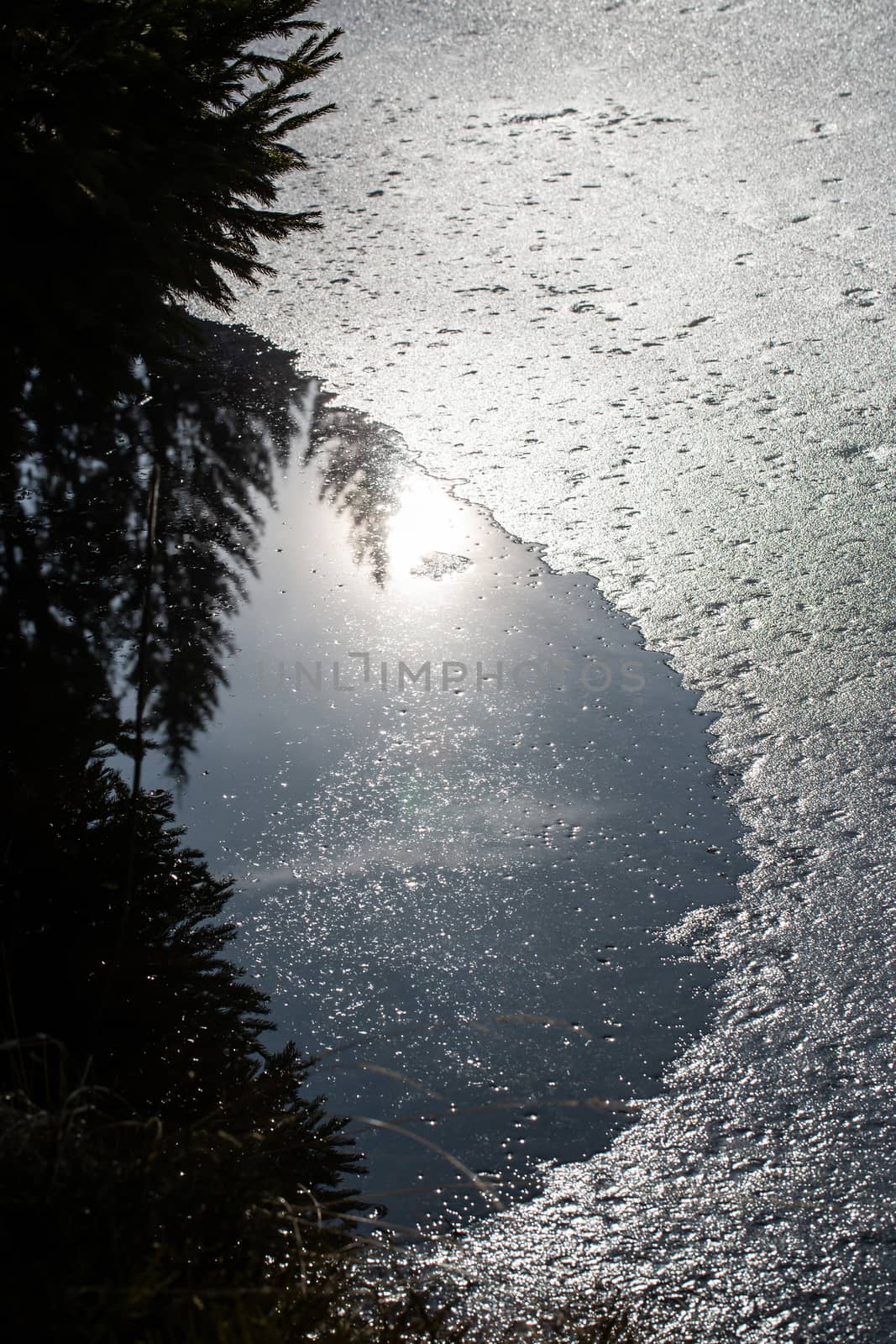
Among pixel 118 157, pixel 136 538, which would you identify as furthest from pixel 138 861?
pixel 118 157

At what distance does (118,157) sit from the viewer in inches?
109

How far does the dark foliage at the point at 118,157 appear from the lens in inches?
106

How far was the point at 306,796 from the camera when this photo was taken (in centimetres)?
271

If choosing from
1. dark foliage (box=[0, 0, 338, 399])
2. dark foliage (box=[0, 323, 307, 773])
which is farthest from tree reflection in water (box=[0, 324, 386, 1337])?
dark foliage (box=[0, 0, 338, 399])

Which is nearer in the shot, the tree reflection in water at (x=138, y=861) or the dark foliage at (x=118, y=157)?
the tree reflection in water at (x=138, y=861)

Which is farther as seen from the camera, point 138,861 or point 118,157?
point 118,157

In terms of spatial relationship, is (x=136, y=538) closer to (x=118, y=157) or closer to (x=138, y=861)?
(x=118, y=157)

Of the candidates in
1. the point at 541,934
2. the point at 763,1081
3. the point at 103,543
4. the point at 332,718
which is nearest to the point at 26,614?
the point at 103,543

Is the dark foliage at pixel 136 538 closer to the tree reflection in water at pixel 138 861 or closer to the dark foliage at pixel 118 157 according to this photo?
the tree reflection in water at pixel 138 861

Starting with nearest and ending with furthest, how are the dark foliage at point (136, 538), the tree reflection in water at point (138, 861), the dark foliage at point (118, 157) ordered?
the tree reflection in water at point (138, 861) < the dark foliage at point (118, 157) < the dark foliage at point (136, 538)

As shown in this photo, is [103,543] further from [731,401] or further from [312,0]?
[731,401]

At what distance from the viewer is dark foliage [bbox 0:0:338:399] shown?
106 inches

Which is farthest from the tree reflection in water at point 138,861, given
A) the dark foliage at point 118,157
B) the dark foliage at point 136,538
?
the dark foliage at point 118,157

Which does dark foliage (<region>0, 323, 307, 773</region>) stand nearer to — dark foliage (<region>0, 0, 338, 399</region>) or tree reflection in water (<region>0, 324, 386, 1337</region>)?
tree reflection in water (<region>0, 324, 386, 1337</region>)
